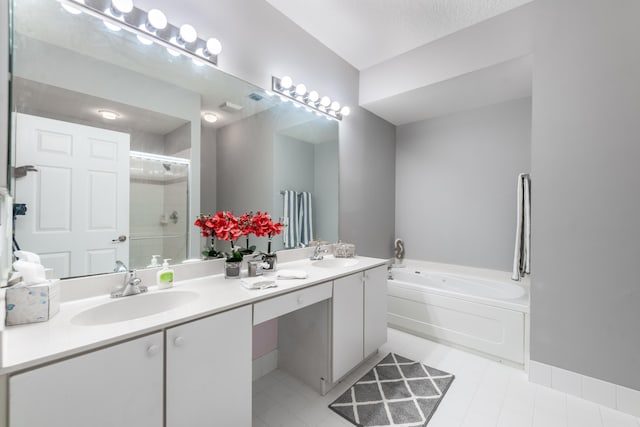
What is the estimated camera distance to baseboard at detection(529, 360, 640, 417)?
5.13 ft

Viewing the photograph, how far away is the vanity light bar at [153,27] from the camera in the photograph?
125cm

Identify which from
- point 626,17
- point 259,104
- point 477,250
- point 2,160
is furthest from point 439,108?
point 2,160

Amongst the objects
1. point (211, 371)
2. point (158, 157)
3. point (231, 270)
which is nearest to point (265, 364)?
point (231, 270)

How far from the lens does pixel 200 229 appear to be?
5.29 feet

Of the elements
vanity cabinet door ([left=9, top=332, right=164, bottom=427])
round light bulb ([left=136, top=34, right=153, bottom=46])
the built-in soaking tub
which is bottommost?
the built-in soaking tub

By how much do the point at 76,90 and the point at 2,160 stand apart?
1.94 ft

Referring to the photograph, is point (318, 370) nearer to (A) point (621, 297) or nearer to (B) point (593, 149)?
(A) point (621, 297)

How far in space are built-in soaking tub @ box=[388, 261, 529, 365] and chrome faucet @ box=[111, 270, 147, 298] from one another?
→ 216 cm

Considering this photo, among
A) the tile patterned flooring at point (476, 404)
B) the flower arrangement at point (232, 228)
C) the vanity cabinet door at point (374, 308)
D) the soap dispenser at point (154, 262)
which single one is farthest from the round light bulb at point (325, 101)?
the tile patterned flooring at point (476, 404)

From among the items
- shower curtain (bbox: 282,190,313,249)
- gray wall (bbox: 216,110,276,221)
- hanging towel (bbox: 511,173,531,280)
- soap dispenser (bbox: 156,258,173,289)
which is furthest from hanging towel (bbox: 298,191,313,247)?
hanging towel (bbox: 511,173,531,280)

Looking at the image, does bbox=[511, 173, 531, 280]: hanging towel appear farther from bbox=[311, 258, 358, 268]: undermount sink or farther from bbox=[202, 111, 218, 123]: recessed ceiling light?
bbox=[202, 111, 218, 123]: recessed ceiling light

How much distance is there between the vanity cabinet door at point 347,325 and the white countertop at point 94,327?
37cm

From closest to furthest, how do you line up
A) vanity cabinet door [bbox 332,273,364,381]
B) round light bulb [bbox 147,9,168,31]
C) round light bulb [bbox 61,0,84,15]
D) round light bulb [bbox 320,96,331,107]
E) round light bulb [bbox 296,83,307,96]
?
round light bulb [bbox 61,0,84,15] < round light bulb [bbox 147,9,168,31] < vanity cabinet door [bbox 332,273,364,381] < round light bulb [bbox 296,83,307,96] < round light bulb [bbox 320,96,331,107]

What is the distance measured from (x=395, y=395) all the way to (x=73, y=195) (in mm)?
2073
